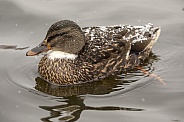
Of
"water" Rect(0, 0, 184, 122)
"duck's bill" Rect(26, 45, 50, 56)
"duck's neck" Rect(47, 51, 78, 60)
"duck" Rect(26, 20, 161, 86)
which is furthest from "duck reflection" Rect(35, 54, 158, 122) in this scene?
"duck's bill" Rect(26, 45, 50, 56)

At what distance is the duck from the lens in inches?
348

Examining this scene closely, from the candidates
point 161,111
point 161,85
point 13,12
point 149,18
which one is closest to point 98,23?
point 149,18

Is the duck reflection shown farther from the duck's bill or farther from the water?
the duck's bill

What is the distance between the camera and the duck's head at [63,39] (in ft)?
28.6

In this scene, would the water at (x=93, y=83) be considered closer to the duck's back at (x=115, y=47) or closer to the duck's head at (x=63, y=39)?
the duck's back at (x=115, y=47)

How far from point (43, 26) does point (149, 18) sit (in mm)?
2144

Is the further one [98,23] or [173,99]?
[98,23]

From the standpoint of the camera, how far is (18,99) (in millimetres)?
8391

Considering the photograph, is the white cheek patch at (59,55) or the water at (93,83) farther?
the white cheek patch at (59,55)

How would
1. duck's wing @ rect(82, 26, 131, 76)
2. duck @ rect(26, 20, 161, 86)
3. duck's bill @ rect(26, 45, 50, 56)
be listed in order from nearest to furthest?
duck's bill @ rect(26, 45, 50, 56), duck @ rect(26, 20, 161, 86), duck's wing @ rect(82, 26, 131, 76)

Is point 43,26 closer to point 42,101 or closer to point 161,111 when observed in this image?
point 42,101

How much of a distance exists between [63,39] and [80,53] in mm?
369

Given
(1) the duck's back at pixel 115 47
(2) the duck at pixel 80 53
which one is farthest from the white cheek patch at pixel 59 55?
(1) the duck's back at pixel 115 47

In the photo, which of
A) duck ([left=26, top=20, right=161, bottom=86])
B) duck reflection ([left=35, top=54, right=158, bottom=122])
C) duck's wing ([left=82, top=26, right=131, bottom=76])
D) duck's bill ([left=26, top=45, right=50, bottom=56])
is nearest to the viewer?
duck reflection ([left=35, top=54, right=158, bottom=122])
